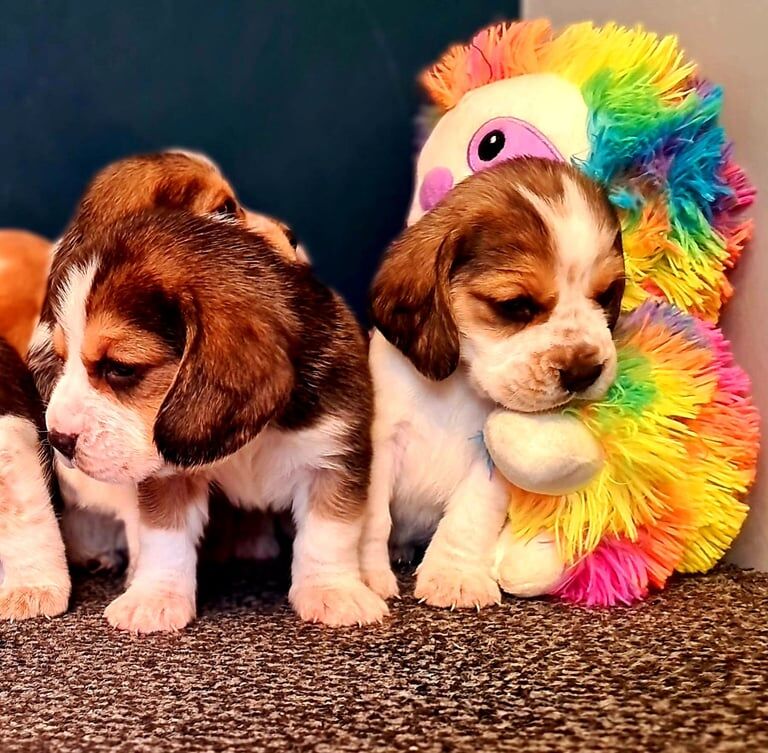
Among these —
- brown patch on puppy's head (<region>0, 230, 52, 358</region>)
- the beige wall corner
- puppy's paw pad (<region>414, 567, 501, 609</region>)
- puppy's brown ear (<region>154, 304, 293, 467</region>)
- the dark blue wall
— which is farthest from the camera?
the dark blue wall

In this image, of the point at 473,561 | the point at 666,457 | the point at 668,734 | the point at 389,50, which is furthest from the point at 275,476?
the point at 389,50

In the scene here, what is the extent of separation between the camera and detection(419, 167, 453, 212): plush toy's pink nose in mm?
2164

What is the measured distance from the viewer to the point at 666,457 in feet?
6.17

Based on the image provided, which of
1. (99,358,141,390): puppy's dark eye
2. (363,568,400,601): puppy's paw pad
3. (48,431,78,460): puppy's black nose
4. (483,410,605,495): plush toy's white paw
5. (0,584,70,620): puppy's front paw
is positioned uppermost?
(99,358,141,390): puppy's dark eye

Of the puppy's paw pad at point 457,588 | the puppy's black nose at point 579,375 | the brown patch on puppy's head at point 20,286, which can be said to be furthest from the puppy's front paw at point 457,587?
the brown patch on puppy's head at point 20,286

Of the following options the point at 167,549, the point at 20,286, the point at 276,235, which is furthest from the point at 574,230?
the point at 20,286

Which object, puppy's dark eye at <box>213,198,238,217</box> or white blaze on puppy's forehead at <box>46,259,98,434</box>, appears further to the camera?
puppy's dark eye at <box>213,198,238,217</box>

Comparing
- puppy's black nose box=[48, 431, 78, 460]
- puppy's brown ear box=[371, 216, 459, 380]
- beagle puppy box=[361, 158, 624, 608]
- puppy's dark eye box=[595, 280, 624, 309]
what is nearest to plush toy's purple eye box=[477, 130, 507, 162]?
beagle puppy box=[361, 158, 624, 608]

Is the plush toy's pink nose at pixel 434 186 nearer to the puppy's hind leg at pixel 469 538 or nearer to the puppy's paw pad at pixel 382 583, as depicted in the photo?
the puppy's hind leg at pixel 469 538

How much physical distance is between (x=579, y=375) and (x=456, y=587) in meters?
0.47

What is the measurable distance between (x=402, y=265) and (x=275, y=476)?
1.54 feet

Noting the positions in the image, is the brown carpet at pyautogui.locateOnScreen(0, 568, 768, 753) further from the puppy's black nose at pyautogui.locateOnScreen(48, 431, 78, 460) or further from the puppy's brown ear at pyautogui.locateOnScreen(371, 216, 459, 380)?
the puppy's brown ear at pyautogui.locateOnScreen(371, 216, 459, 380)

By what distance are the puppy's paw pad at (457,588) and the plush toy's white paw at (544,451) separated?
203 mm

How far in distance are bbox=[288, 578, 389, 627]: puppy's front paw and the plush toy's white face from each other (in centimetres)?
86
